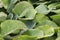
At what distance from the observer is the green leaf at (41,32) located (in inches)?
26.1

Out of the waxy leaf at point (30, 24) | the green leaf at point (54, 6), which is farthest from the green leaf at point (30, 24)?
the green leaf at point (54, 6)

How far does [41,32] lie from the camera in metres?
0.67

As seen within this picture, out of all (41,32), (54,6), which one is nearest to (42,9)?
(54,6)

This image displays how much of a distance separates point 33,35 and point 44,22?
102 millimetres

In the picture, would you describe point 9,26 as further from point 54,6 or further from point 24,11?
point 54,6

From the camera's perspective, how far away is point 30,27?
731 millimetres

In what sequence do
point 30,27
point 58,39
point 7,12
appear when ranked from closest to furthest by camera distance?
point 58,39
point 30,27
point 7,12

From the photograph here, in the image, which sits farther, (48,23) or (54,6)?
(54,6)

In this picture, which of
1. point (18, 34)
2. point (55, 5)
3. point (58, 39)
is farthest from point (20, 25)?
point (55, 5)

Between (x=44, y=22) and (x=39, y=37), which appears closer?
(x=39, y=37)

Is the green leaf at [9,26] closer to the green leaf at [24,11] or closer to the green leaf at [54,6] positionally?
the green leaf at [24,11]

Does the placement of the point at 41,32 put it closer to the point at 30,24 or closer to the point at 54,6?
the point at 30,24

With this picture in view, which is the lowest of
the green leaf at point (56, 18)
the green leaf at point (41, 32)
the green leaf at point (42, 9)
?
the green leaf at point (41, 32)

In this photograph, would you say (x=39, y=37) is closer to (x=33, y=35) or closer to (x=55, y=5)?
(x=33, y=35)
